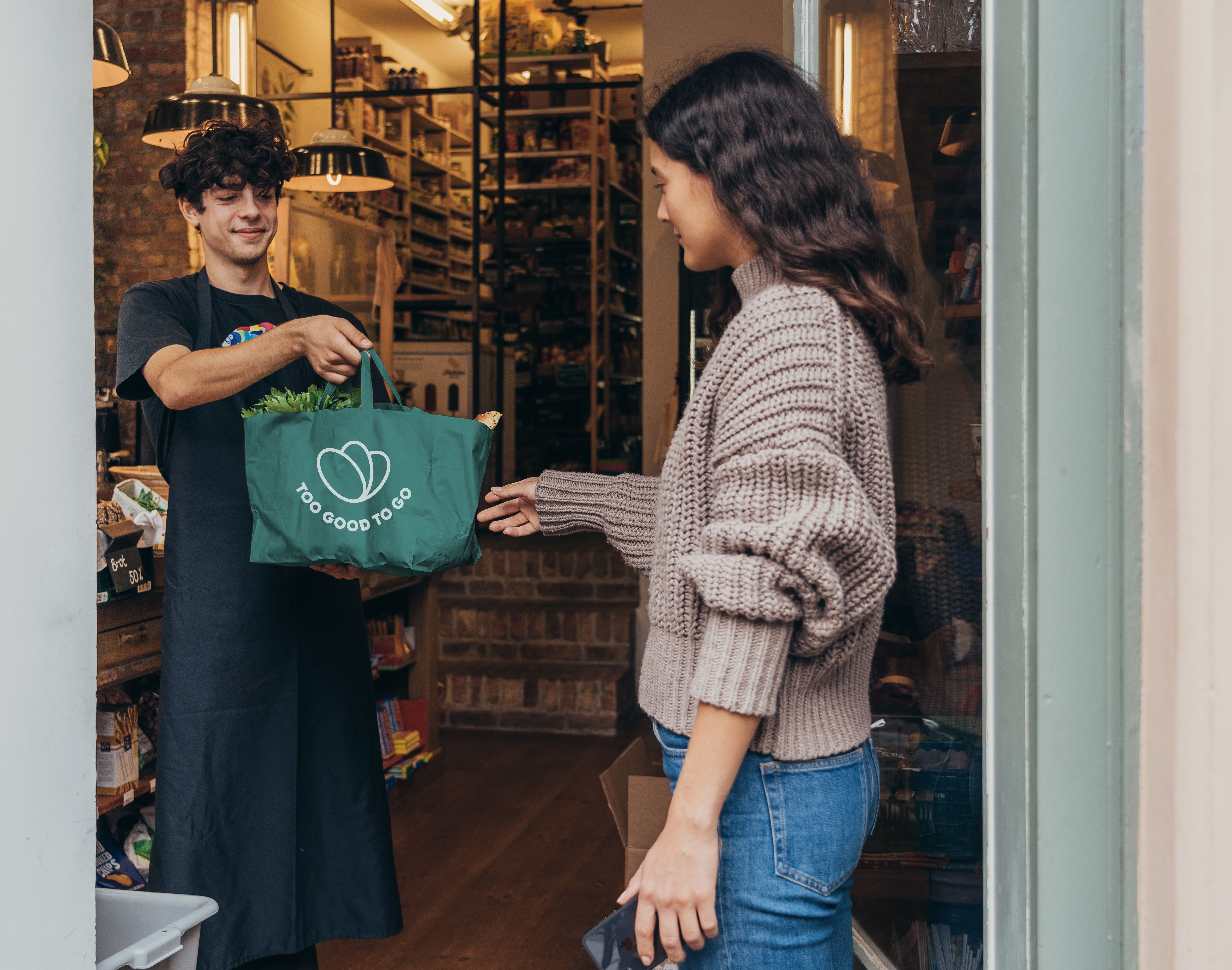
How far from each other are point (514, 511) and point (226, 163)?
83cm

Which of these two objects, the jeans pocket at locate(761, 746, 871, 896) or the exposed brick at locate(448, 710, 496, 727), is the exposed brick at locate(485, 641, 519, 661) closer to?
the exposed brick at locate(448, 710, 496, 727)

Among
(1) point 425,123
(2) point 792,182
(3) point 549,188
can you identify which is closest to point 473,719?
(3) point 549,188

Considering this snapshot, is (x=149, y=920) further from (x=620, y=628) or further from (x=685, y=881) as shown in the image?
(x=620, y=628)

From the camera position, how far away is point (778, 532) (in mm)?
957

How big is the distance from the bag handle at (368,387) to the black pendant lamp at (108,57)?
2.23 m

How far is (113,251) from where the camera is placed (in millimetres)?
6020

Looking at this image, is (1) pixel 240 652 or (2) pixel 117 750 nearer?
(1) pixel 240 652

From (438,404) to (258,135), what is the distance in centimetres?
473

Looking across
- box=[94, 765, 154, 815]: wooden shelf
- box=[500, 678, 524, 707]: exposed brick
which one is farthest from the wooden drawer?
box=[500, 678, 524, 707]: exposed brick

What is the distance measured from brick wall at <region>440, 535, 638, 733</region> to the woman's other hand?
3911mm

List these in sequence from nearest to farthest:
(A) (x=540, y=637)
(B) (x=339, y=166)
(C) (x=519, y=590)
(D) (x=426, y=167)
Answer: (B) (x=339, y=166) < (A) (x=540, y=637) < (C) (x=519, y=590) < (D) (x=426, y=167)

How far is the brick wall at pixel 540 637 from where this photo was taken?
4.91 m

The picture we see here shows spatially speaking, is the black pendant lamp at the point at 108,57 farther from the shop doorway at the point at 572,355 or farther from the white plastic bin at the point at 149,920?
the white plastic bin at the point at 149,920

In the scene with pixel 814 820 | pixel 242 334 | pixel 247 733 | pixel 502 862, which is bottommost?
pixel 502 862
